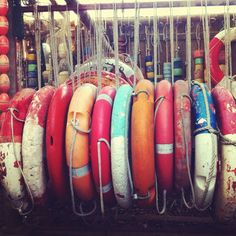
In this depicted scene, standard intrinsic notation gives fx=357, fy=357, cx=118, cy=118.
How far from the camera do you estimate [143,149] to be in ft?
4.19

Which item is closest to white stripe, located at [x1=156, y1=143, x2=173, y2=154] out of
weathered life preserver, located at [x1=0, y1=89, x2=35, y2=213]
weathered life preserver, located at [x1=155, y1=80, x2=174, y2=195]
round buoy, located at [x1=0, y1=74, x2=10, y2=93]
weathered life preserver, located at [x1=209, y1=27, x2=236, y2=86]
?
weathered life preserver, located at [x1=155, y1=80, x2=174, y2=195]

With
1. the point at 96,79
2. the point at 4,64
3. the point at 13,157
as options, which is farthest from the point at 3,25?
the point at 13,157

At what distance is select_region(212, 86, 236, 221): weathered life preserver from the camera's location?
1.31m

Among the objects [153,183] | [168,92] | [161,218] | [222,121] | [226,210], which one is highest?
[168,92]

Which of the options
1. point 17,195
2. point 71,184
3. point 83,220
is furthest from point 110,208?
point 17,195

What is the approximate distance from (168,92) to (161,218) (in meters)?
0.63

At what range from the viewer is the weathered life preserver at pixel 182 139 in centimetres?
131

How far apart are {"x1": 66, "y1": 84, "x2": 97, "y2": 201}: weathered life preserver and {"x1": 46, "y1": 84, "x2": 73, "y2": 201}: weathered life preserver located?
4cm

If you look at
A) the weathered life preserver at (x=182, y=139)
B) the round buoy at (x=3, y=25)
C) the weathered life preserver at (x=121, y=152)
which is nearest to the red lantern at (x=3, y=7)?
the round buoy at (x=3, y=25)

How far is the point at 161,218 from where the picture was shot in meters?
1.67

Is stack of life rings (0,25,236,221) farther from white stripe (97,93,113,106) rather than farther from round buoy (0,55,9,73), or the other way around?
round buoy (0,55,9,73)

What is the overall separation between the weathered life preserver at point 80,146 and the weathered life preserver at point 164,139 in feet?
0.86

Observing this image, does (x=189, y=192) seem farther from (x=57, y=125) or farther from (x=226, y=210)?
(x=57, y=125)

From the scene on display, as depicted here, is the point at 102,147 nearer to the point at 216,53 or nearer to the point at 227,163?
the point at 227,163
